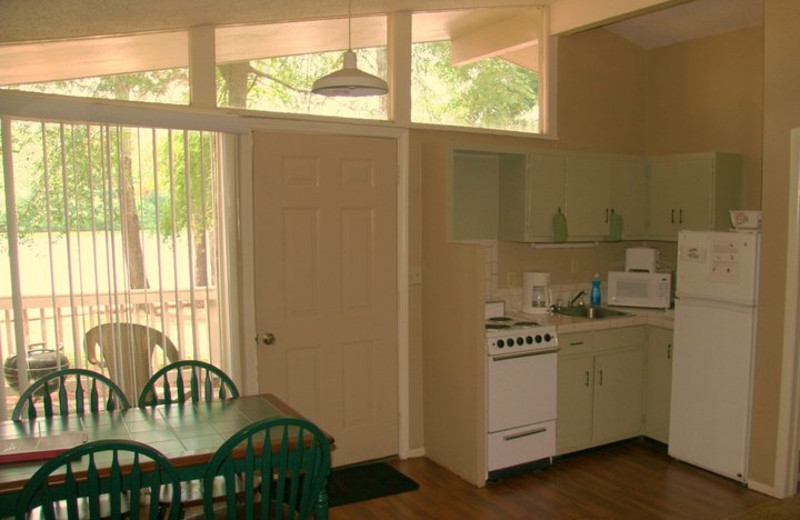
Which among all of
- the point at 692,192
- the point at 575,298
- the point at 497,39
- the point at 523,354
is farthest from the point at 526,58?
the point at 523,354

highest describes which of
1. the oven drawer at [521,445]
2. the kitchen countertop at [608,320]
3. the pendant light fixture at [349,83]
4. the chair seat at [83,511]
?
the pendant light fixture at [349,83]

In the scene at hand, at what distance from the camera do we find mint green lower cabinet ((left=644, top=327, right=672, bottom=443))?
14.8 ft

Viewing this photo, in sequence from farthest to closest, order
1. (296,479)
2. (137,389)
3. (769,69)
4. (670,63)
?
(670,63) < (769,69) < (137,389) < (296,479)

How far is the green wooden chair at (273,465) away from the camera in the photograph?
2.26 m

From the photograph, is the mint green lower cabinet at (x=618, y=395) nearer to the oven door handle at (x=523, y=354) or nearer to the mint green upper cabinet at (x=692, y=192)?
the oven door handle at (x=523, y=354)

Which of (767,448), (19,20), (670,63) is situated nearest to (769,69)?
(670,63)

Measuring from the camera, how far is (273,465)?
247 centimetres

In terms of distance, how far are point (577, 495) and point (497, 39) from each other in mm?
3050

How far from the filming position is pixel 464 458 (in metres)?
4.07

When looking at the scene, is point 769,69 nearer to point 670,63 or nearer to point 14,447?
point 670,63

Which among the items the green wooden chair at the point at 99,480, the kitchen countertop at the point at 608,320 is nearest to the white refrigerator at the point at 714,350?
the kitchen countertop at the point at 608,320

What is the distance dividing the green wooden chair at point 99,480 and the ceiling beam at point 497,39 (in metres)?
3.28

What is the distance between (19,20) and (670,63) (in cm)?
442

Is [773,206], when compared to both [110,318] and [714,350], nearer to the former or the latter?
[714,350]
